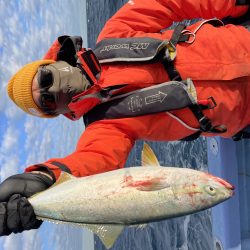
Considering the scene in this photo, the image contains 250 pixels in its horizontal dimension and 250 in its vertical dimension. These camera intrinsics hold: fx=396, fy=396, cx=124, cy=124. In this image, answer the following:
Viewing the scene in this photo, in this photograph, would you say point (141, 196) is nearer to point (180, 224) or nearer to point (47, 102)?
point (47, 102)

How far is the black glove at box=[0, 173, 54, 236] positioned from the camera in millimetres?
2143

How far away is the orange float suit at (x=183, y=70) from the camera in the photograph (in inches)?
126

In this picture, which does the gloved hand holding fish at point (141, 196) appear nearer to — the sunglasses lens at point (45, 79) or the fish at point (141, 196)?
the fish at point (141, 196)

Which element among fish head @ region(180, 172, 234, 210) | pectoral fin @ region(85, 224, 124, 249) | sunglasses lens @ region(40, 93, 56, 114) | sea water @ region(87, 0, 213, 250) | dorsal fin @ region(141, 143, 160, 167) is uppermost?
dorsal fin @ region(141, 143, 160, 167)

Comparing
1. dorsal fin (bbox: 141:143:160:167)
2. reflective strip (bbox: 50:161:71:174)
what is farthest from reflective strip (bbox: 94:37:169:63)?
dorsal fin (bbox: 141:143:160:167)

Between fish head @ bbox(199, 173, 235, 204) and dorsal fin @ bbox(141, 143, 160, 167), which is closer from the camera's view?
fish head @ bbox(199, 173, 235, 204)

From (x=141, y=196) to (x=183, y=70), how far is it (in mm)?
1556

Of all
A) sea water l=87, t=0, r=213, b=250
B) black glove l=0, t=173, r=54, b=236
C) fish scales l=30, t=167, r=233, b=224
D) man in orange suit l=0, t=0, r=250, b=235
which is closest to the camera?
fish scales l=30, t=167, r=233, b=224

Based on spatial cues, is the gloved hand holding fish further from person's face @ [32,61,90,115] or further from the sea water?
person's face @ [32,61,90,115]

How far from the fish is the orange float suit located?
37.2 inches

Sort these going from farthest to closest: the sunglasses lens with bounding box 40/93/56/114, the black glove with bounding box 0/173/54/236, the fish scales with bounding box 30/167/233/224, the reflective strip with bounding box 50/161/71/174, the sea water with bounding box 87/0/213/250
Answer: the sea water with bounding box 87/0/213/250, the sunglasses lens with bounding box 40/93/56/114, the reflective strip with bounding box 50/161/71/174, the black glove with bounding box 0/173/54/236, the fish scales with bounding box 30/167/233/224

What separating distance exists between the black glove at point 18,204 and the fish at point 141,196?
24 cm

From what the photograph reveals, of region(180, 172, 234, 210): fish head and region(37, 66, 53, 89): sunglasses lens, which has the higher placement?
region(37, 66, 53, 89): sunglasses lens

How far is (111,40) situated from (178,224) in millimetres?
6919
